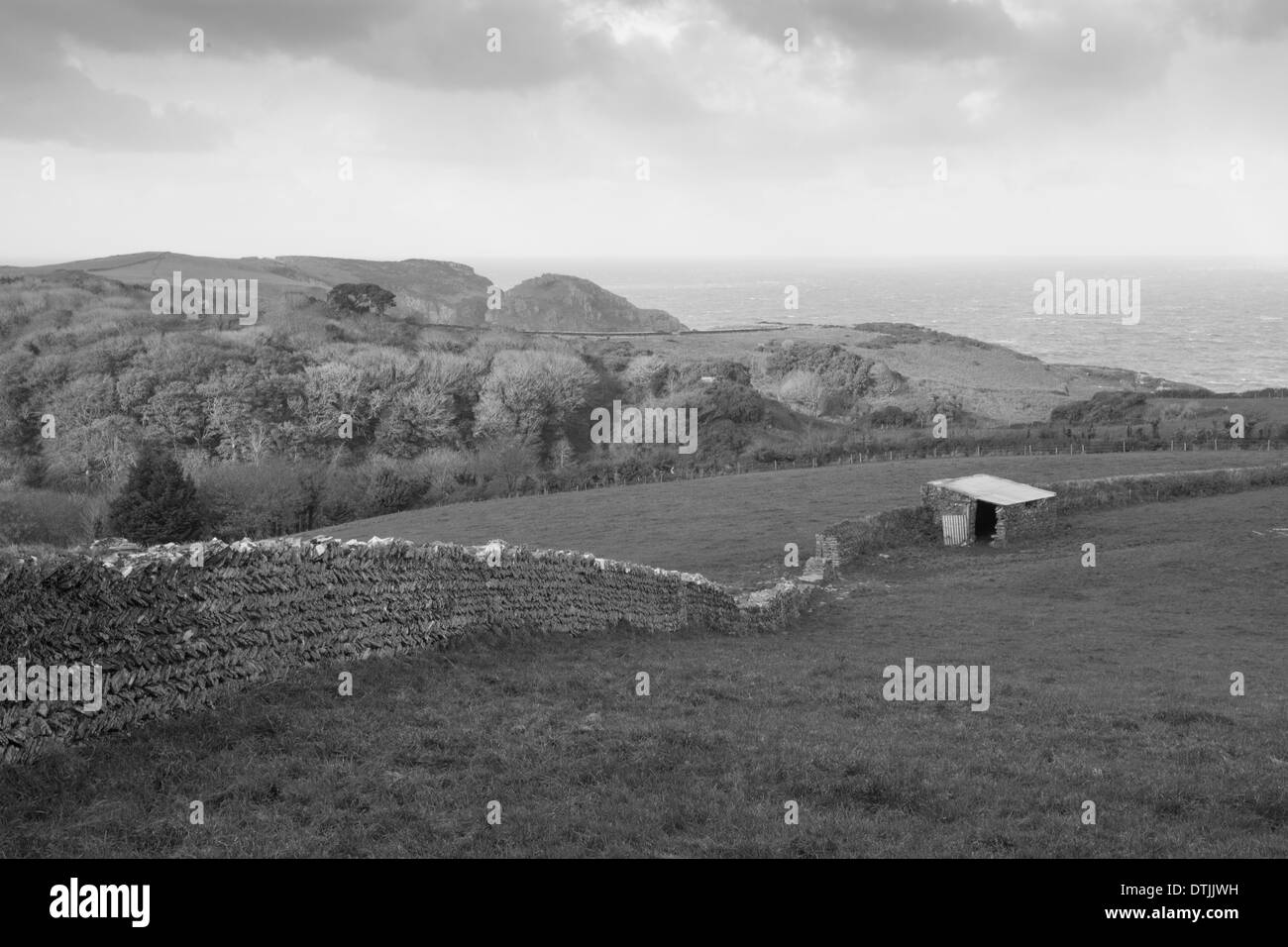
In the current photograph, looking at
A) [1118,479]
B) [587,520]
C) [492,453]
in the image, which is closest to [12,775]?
[587,520]

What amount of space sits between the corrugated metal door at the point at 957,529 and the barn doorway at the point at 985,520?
0.69 metres

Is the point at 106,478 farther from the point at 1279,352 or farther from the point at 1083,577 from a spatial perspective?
the point at 1279,352

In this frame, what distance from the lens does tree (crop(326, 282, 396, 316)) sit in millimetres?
130750

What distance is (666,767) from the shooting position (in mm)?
10148

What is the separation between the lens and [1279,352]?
18238 centimetres

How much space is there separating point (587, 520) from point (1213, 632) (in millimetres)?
27339

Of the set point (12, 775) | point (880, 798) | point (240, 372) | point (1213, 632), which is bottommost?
point (1213, 632)

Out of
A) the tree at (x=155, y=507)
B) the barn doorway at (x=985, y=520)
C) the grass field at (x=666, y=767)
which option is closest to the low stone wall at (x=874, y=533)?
the barn doorway at (x=985, y=520)

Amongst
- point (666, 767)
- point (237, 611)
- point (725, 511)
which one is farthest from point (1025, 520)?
point (237, 611)

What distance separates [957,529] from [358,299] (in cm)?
10950

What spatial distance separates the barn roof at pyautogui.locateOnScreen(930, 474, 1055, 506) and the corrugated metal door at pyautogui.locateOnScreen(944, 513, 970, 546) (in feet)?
3.02

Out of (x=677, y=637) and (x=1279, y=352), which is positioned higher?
(x=1279, y=352)

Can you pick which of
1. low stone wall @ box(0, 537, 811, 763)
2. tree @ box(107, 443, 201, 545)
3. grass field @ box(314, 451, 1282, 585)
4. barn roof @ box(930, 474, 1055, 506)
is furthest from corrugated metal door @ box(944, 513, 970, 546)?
tree @ box(107, 443, 201, 545)
